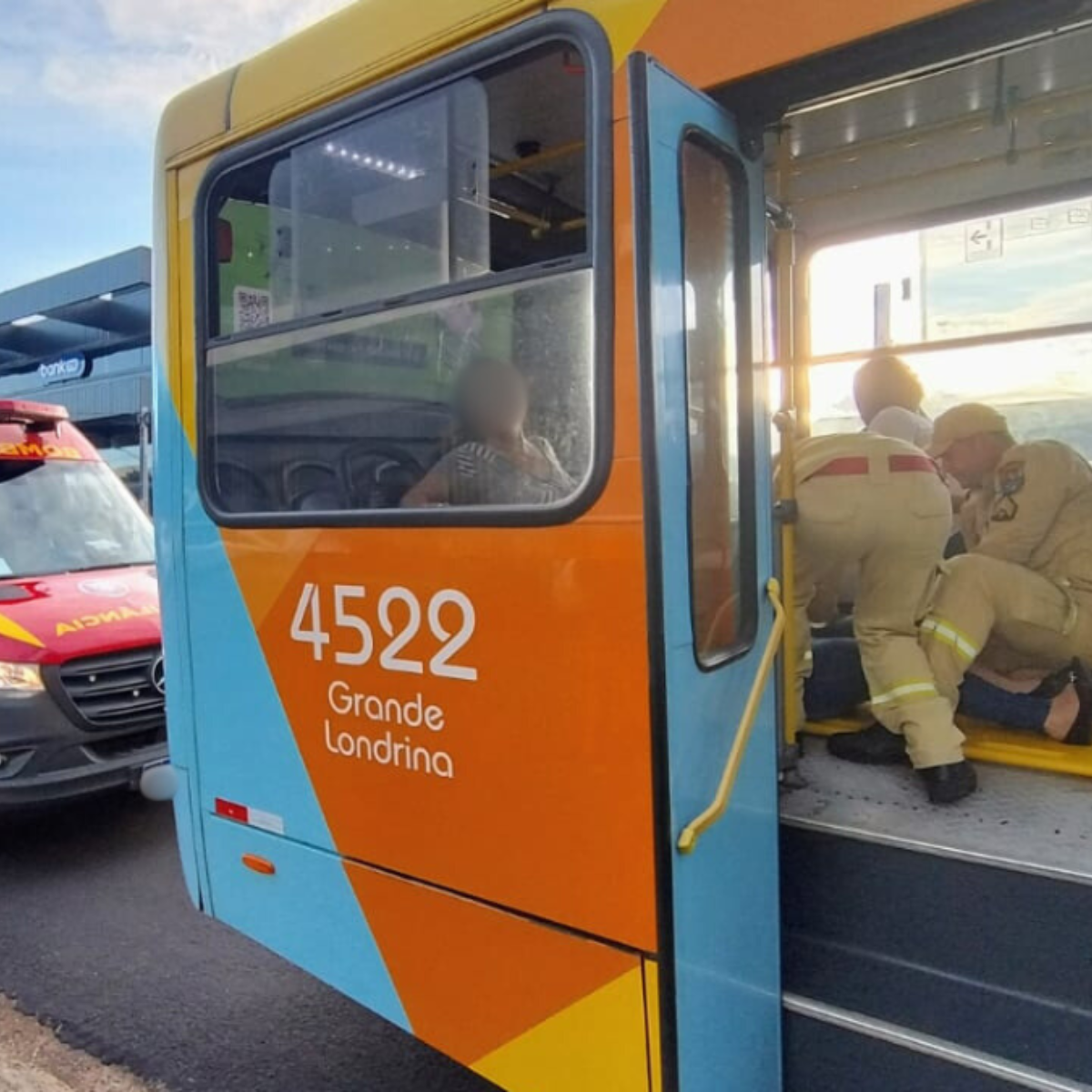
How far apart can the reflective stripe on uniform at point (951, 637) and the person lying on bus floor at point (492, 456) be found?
1336 millimetres

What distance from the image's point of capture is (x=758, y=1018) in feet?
6.45

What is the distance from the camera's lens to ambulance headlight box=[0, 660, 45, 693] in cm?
448

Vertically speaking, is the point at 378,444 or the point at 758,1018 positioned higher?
the point at 378,444

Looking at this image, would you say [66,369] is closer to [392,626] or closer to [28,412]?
[28,412]

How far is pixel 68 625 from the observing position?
185 inches

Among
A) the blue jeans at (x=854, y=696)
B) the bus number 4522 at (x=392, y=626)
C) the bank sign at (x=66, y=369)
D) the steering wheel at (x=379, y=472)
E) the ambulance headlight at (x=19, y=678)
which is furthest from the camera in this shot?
the bank sign at (x=66, y=369)

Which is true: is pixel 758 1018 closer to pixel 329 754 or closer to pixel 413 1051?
pixel 329 754

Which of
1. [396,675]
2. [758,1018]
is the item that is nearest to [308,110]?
[396,675]

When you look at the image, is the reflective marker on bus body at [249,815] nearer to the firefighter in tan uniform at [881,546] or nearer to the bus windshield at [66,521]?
the firefighter in tan uniform at [881,546]

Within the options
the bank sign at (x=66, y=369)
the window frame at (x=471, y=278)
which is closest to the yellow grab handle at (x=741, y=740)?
the window frame at (x=471, y=278)

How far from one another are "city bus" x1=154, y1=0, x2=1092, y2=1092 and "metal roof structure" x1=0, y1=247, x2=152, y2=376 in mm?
18558

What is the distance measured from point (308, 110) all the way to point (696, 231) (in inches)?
39.5

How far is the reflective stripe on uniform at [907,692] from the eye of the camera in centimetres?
244

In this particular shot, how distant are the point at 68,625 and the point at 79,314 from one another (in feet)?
68.9
